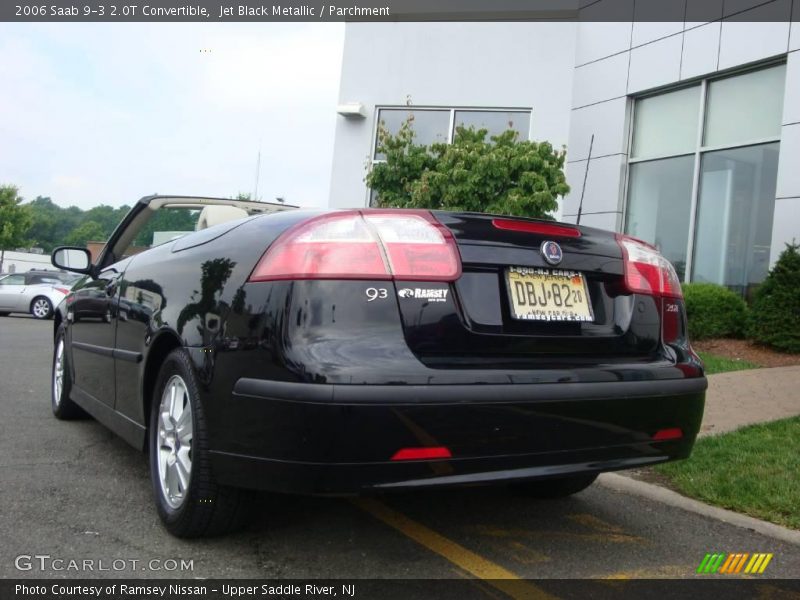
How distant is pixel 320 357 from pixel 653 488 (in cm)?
256

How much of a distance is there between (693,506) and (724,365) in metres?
4.93

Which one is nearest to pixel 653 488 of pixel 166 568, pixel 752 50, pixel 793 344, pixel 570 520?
pixel 570 520

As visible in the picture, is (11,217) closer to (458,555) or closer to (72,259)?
(72,259)

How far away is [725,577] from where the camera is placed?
284 centimetres

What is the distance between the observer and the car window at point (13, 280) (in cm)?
2014

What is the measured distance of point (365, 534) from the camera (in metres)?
3.07

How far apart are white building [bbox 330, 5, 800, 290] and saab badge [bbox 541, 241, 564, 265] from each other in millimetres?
8730

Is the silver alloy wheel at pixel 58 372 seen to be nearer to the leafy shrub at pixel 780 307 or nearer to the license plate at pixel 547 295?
the license plate at pixel 547 295

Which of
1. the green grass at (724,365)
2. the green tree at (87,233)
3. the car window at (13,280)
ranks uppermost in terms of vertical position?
the green tree at (87,233)

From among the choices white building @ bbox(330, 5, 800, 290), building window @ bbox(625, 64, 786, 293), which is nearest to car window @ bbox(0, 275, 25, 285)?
white building @ bbox(330, 5, 800, 290)

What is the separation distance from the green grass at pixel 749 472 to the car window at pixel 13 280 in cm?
1975

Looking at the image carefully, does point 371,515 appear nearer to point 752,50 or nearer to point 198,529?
point 198,529

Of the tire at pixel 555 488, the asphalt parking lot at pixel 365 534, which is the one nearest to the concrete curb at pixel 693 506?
the asphalt parking lot at pixel 365 534

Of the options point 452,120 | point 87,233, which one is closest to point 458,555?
point 452,120
